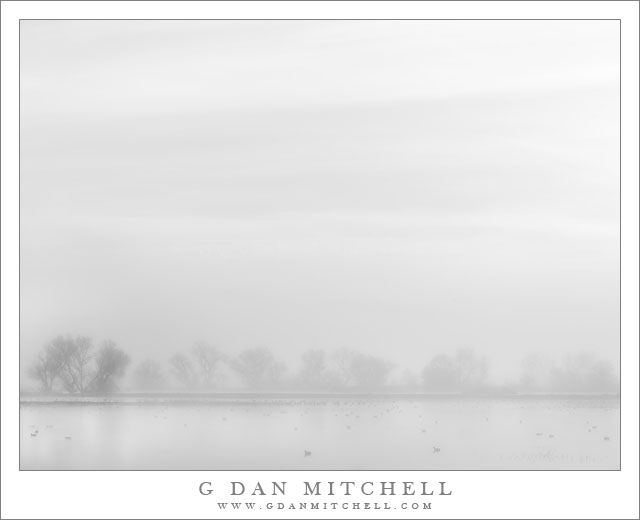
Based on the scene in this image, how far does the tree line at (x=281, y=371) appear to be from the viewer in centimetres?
2483

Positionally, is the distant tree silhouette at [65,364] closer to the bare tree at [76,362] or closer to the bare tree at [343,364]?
the bare tree at [76,362]

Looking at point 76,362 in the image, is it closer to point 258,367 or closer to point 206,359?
point 206,359

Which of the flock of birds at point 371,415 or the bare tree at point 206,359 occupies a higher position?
the bare tree at point 206,359

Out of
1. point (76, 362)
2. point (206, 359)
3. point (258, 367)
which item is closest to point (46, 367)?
point (76, 362)

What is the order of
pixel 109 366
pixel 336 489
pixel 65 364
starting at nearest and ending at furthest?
pixel 336 489 < pixel 65 364 < pixel 109 366

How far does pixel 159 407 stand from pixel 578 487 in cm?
935

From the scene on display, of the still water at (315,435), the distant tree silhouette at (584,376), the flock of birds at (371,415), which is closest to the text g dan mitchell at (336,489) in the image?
the still water at (315,435)

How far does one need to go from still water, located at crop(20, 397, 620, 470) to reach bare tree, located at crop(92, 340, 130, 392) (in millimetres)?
525

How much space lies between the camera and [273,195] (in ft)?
84.0

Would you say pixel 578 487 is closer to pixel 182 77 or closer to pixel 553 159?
pixel 553 159

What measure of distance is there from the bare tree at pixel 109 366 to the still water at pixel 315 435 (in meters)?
0.52

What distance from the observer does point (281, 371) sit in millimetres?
26422

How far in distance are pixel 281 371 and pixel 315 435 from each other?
4019 millimetres

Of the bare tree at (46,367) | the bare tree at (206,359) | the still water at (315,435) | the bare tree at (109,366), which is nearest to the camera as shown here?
the still water at (315,435)
